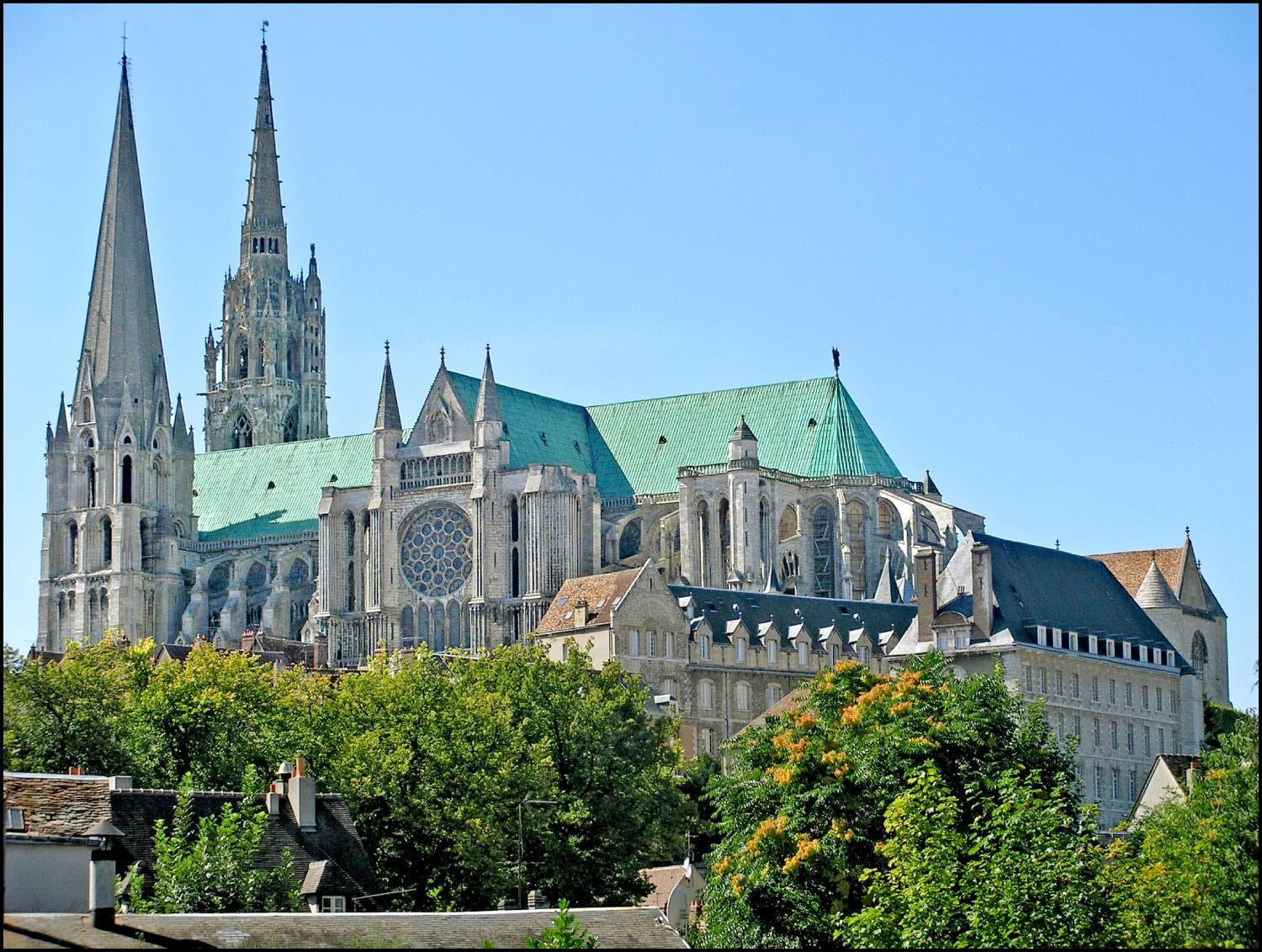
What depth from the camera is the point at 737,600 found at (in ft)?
389

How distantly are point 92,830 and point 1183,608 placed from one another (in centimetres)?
9227

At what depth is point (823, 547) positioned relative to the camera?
448 feet

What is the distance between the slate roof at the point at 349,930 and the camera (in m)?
31.2

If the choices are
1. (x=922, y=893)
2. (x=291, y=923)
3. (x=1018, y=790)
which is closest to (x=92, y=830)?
(x=291, y=923)

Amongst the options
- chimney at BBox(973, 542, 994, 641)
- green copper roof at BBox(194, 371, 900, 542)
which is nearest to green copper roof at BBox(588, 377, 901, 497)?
green copper roof at BBox(194, 371, 900, 542)

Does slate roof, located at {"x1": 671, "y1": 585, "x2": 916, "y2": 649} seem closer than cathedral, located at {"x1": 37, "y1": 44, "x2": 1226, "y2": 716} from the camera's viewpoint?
Yes

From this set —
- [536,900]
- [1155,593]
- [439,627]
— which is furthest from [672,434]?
[536,900]

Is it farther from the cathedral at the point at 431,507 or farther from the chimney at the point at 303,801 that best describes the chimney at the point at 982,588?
the chimney at the point at 303,801

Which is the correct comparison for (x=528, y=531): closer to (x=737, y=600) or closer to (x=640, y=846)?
(x=737, y=600)

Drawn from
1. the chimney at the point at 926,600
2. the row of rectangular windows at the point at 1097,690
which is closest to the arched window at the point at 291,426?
the chimney at the point at 926,600

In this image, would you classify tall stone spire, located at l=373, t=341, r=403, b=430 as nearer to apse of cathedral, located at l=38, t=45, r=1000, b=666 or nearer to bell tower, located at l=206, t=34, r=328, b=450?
apse of cathedral, located at l=38, t=45, r=1000, b=666

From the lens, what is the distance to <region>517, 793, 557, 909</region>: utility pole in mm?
60688

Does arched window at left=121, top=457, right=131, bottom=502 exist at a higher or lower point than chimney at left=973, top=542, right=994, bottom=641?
higher

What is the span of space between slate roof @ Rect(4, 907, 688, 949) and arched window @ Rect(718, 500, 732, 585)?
94873 millimetres
